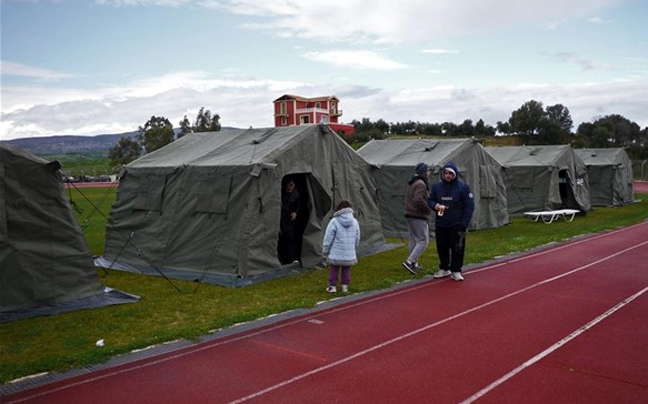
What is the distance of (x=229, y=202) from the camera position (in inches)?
393

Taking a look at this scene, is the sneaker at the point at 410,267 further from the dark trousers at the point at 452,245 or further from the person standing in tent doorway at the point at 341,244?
the person standing in tent doorway at the point at 341,244

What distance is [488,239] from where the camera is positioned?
15.2 metres

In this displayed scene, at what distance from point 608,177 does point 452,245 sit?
20501mm

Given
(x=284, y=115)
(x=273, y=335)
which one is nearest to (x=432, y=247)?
(x=273, y=335)

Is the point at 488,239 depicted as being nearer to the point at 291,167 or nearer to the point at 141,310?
the point at 291,167

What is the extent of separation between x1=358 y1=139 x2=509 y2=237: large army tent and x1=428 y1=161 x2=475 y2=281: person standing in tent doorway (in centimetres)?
558

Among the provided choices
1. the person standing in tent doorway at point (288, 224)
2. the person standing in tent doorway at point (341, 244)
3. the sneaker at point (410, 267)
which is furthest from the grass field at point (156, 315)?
the person standing in tent doorway at point (288, 224)

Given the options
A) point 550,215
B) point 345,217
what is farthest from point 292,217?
point 550,215

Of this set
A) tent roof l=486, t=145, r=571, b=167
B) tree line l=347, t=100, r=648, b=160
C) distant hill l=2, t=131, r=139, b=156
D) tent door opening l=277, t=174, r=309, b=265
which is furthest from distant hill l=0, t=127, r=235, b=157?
tent door opening l=277, t=174, r=309, b=265

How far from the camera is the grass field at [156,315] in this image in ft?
19.6

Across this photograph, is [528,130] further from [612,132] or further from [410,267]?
[410,267]

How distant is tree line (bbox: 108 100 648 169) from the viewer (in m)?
49.7

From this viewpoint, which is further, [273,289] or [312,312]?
[273,289]

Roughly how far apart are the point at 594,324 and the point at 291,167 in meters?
5.74
